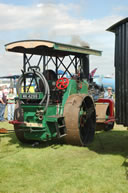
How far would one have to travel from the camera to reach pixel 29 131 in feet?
18.2

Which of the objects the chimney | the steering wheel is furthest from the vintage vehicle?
the chimney

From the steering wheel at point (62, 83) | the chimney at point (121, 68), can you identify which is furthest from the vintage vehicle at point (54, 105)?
the chimney at point (121, 68)

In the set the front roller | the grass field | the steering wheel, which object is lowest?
the grass field

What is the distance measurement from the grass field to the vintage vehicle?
1.05ft

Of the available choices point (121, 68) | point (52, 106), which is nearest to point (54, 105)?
point (52, 106)

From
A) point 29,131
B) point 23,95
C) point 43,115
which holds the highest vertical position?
point 23,95

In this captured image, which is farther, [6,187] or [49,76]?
[49,76]

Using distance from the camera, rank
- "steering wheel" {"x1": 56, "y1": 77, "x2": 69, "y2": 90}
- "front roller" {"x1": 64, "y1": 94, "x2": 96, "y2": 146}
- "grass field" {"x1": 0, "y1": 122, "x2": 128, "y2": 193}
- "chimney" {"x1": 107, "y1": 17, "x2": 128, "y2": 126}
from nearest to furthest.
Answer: "grass field" {"x1": 0, "y1": 122, "x2": 128, "y2": 193}, "chimney" {"x1": 107, "y1": 17, "x2": 128, "y2": 126}, "front roller" {"x1": 64, "y1": 94, "x2": 96, "y2": 146}, "steering wheel" {"x1": 56, "y1": 77, "x2": 69, "y2": 90}

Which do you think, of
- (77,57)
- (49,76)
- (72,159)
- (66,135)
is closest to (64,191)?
(72,159)

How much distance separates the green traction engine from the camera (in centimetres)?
541

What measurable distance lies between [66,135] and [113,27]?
244cm

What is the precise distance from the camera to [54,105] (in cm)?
564

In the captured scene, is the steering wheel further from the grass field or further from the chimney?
the chimney

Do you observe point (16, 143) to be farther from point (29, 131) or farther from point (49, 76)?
point (49, 76)
